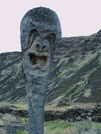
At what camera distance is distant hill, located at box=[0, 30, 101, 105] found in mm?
50344

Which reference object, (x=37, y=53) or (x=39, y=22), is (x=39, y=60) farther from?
(x=39, y=22)

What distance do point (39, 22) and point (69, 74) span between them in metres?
63.8

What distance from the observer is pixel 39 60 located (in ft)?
20.1

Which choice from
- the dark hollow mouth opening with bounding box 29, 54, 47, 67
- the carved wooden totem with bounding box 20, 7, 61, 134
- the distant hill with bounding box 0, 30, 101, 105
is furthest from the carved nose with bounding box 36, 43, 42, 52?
the distant hill with bounding box 0, 30, 101, 105

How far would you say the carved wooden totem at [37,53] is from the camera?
587cm

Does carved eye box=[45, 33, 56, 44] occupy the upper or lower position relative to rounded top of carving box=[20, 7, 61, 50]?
lower

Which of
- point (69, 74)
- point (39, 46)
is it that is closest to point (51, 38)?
point (39, 46)

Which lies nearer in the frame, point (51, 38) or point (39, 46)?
point (39, 46)

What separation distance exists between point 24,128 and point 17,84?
67.5 metres

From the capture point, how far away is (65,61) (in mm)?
81938

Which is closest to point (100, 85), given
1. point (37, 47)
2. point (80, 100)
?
point (80, 100)

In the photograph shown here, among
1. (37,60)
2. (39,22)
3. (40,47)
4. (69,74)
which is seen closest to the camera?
(39,22)

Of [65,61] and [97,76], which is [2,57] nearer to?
[65,61]

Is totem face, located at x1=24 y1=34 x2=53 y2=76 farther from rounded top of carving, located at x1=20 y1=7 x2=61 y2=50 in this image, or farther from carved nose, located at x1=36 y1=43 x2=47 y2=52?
rounded top of carving, located at x1=20 y1=7 x2=61 y2=50
